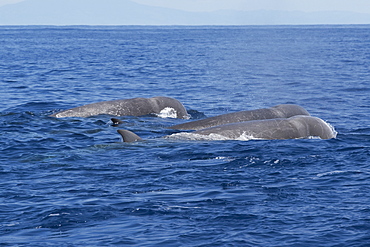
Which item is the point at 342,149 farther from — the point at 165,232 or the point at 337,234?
the point at 165,232

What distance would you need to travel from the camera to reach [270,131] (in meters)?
18.7

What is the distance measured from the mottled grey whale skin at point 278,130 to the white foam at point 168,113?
5678 millimetres

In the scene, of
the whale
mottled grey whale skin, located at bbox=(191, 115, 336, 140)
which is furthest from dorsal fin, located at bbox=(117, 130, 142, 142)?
mottled grey whale skin, located at bbox=(191, 115, 336, 140)

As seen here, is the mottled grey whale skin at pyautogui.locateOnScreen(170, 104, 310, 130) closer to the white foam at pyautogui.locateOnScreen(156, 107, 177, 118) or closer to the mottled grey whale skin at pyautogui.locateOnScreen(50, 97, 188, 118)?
Answer: the white foam at pyautogui.locateOnScreen(156, 107, 177, 118)

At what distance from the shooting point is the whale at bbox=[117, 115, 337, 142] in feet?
60.6

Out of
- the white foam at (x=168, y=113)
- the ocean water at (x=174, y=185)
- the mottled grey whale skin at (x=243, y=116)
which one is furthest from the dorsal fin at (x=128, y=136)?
the white foam at (x=168, y=113)

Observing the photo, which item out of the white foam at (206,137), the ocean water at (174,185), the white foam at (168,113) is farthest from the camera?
the white foam at (168,113)

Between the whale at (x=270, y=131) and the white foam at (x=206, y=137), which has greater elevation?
the whale at (x=270, y=131)

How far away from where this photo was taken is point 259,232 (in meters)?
10.7

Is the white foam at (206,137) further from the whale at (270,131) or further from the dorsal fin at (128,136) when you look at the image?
the dorsal fin at (128,136)

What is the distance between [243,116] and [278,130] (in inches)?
111

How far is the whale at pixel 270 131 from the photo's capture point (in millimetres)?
18484

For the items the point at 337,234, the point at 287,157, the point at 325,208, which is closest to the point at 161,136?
the point at 287,157

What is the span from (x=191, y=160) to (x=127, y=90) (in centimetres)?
2094
